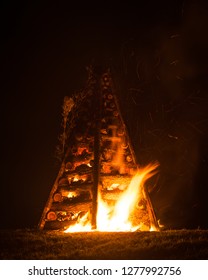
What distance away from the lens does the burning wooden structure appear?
948 cm

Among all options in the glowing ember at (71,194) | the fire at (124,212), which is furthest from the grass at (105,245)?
the glowing ember at (71,194)

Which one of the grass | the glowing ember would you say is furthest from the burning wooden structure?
the grass

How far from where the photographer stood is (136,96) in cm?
1256

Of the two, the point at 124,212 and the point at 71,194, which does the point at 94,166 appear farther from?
the point at 124,212

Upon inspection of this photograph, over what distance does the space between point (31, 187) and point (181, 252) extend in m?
8.98

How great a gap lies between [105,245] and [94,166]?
2.58 meters

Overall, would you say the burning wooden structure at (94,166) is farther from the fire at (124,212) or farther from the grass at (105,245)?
the grass at (105,245)

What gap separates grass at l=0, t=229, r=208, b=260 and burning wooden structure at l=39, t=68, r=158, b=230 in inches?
37.5

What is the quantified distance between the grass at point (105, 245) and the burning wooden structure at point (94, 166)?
37.5 inches

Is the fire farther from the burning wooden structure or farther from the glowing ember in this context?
the glowing ember

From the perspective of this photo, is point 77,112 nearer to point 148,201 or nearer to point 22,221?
point 148,201

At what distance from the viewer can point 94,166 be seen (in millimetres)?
9562

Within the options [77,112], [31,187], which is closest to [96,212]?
[77,112]

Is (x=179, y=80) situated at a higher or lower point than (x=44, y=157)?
higher
